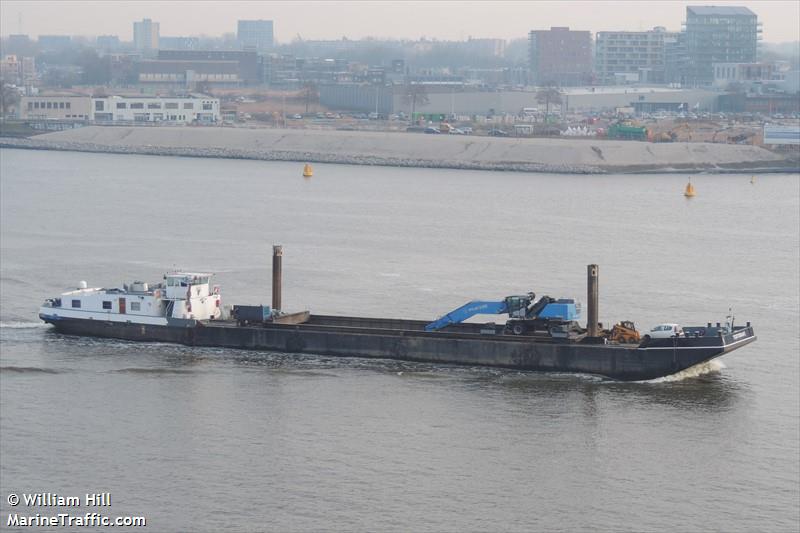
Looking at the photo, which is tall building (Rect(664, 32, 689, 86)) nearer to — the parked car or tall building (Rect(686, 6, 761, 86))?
tall building (Rect(686, 6, 761, 86))

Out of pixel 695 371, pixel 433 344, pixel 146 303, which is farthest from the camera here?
pixel 146 303

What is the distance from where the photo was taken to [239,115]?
142 meters

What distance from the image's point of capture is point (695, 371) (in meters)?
36.9

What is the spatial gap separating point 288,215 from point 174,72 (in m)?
120

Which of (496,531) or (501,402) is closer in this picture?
(496,531)

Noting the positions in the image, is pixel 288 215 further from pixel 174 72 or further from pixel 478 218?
pixel 174 72

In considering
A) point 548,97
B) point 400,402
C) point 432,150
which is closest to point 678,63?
point 548,97

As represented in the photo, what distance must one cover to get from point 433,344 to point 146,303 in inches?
→ 339

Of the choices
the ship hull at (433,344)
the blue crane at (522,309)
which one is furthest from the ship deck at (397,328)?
the blue crane at (522,309)

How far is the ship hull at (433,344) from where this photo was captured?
119 ft

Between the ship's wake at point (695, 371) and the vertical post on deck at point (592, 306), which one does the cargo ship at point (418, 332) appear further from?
the ship's wake at point (695, 371)

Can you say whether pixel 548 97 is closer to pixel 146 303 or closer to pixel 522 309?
pixel 146 303

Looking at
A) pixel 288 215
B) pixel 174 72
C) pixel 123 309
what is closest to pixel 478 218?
pixel 288 215

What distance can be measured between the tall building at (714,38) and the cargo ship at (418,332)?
158 m
